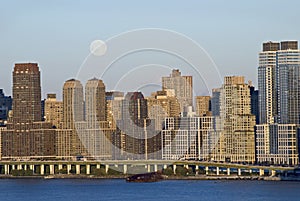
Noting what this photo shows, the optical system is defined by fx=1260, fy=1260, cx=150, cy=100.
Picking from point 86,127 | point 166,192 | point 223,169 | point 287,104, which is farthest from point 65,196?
point 287,104

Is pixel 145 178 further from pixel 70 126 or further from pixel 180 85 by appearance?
pixel 70 126

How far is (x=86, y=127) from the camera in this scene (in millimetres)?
84625

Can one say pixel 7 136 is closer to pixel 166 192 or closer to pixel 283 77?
pixel 283 77

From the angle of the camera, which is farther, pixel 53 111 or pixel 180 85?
pixel 53 111

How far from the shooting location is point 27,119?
3605 inches

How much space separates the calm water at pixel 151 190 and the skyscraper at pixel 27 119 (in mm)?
20113

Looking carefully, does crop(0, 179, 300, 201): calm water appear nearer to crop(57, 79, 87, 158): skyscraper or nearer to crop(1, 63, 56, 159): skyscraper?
crop(57, 79, 87, 158): skyscraper

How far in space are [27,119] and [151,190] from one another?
33.1 m

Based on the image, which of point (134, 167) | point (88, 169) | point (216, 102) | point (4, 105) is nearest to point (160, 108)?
point (216, 102)

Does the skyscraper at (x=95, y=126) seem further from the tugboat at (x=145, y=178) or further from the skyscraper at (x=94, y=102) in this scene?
the tugboat at (x=145, y=178)

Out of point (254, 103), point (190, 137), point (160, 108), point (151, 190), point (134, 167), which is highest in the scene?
point (254, 103)

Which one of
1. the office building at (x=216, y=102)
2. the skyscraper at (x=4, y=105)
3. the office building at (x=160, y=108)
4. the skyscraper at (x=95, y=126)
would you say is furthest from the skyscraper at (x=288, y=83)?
the skyscraper at (x=4, y=105)

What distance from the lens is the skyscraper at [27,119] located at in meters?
90.9

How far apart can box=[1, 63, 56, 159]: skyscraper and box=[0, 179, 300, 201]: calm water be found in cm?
2011
